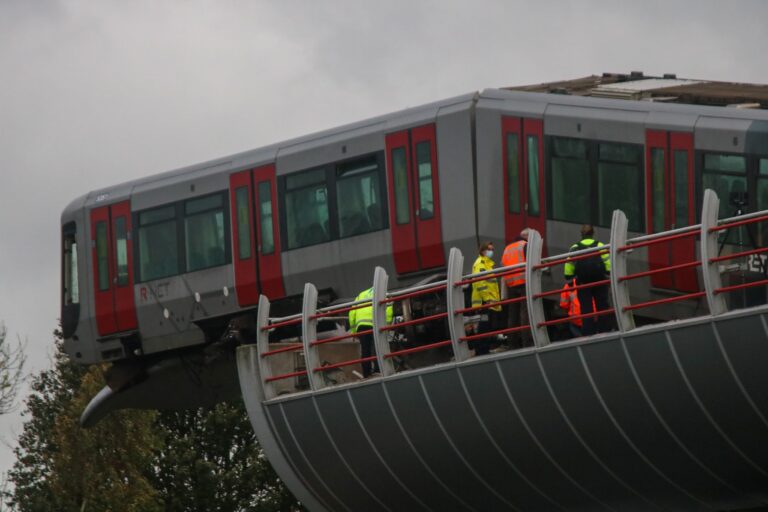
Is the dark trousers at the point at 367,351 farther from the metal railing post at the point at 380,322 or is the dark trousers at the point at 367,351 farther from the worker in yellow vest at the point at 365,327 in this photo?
the metal railing post at the point at 380,322

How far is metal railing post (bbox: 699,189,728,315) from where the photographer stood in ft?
65.1

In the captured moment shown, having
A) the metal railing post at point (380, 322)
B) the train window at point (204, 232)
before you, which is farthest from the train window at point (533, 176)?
the train window at point (204, 232)

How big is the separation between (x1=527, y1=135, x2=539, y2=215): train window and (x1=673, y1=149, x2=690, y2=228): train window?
2202mm

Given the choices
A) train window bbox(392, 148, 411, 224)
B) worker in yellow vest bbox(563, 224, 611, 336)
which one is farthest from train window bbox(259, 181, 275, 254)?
worker in yellow vest bbox(563, 224, 611, 336)

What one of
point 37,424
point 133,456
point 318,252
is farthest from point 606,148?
point 37,424

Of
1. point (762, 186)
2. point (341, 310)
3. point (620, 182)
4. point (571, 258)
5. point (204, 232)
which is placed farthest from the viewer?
point (204, 232)

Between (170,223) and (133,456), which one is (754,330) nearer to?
(170,223)

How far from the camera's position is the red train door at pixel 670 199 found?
26078mm

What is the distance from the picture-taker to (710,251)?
19.9 m

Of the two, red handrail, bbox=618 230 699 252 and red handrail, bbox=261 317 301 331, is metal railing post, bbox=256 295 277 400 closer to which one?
red handrail, bbox=261 317 301 331

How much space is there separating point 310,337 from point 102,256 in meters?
10.3

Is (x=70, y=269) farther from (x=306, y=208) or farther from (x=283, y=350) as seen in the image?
(x=283, y=350)

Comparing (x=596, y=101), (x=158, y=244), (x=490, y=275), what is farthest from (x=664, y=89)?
(x=158, y=244)

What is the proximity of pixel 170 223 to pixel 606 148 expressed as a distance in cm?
855
